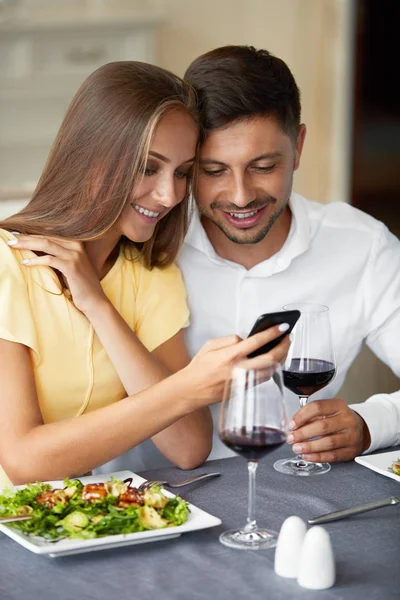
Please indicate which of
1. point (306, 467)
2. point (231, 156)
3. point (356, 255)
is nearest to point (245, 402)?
point (306, 467)

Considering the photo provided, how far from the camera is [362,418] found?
1959 mm

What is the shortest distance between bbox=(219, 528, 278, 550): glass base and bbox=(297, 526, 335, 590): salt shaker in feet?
0.44

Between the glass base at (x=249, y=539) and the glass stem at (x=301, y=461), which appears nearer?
the glass base at (x=249, y=539)

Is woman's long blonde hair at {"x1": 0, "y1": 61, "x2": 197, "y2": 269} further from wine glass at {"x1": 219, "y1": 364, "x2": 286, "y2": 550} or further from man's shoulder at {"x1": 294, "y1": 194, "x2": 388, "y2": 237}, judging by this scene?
wine glass at {"x1": 219, "y1": 364, "x2": 286, "y2": 550}

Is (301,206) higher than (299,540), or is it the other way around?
(301,206)

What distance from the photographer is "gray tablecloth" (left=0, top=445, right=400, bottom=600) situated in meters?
1.23

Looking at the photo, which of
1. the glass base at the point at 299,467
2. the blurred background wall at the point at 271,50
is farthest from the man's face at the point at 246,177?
the blurred background wall at the point at 271,50

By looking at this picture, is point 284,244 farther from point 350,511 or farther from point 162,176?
point 350,511

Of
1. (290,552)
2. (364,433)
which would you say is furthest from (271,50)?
(290,552)

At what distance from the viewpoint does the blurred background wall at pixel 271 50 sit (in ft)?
15.7

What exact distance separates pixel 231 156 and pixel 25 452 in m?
0.85

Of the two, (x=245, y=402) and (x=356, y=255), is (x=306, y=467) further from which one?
(x=356, y=255)

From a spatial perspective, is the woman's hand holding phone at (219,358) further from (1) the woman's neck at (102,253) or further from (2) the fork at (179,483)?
(1) the woman's neck at (102,253)

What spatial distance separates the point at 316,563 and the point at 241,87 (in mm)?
1240
